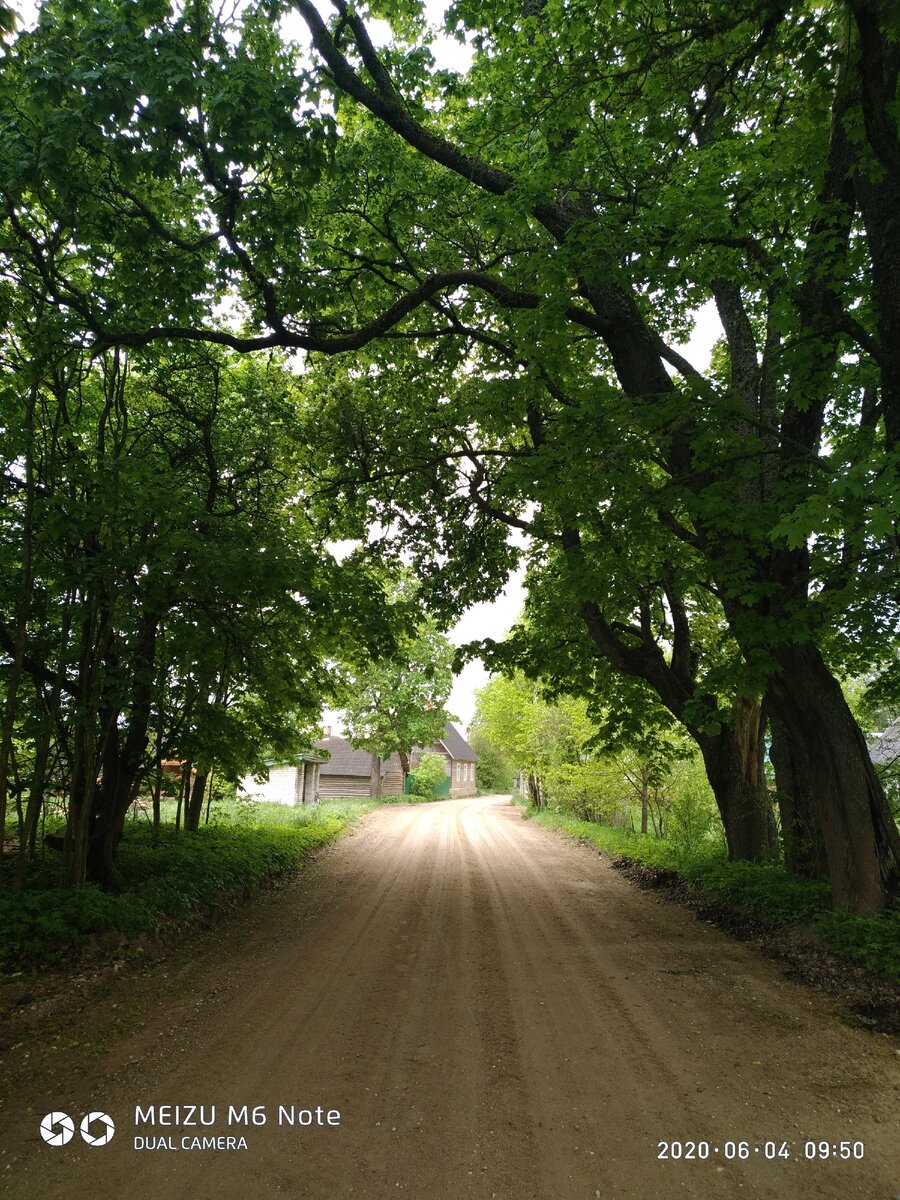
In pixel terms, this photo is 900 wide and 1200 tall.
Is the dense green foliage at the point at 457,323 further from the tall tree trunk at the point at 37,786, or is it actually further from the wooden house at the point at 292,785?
the wooden house at the point at 292,785

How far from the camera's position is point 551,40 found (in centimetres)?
629

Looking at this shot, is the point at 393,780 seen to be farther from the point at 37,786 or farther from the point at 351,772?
the point at 37,786

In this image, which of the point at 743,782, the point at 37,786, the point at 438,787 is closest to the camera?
the point at 37,786

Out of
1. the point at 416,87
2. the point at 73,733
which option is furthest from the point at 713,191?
the point at 73,733

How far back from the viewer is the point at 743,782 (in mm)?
10945

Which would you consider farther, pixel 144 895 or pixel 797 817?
pixel 797 817

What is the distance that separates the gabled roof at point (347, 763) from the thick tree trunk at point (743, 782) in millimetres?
29206

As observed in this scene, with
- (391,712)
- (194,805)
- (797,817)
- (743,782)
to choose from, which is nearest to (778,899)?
(797,817)

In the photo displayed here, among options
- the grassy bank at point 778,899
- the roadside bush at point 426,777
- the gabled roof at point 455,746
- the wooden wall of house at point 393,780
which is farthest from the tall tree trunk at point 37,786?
the gabled roof at point 455,746

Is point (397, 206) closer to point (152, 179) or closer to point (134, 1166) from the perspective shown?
point (152, 179)

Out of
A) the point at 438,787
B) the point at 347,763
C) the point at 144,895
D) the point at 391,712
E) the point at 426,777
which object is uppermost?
the point at 391,712

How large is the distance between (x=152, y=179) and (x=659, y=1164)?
9857 millimetres

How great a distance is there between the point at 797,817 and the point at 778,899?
1.72 metres

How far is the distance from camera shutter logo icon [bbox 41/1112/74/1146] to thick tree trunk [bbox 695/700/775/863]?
31.9ft
